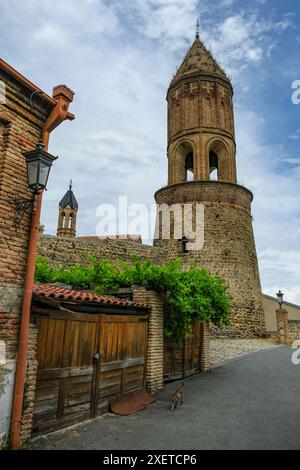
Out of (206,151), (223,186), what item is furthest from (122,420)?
(206,151)

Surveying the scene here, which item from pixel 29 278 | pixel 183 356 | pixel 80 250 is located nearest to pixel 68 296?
pixel 29 278

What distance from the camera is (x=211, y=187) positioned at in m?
21.9

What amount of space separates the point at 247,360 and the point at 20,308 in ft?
33.4

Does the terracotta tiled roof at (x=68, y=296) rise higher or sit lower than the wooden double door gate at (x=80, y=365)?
higher

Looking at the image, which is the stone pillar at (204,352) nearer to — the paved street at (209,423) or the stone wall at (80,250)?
the paved street at (209,423)

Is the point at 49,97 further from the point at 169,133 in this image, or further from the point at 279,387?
the point at 169,133

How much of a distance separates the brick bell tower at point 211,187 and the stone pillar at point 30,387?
16.5 metres

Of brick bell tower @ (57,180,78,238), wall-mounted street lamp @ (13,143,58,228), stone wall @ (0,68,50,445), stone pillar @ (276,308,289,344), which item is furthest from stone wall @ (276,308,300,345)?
brick bell tower @ (57,180,78,238)

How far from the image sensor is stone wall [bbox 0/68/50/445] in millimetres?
4676

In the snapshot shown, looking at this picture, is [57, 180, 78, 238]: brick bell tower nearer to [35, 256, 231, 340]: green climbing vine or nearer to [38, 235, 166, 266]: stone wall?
[38, 235, 166, 266]: stone wall

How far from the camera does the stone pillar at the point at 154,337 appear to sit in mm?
8008

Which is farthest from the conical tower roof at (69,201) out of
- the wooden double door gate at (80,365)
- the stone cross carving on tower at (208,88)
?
the wooden double door gate at (80,365)

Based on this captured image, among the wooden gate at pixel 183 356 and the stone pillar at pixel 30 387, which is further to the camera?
the wooden gate at pixel 183 356

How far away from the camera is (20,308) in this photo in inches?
196
